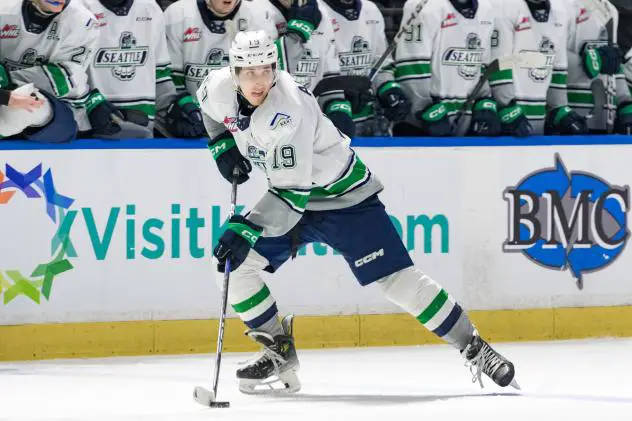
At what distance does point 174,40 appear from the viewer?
254 inches

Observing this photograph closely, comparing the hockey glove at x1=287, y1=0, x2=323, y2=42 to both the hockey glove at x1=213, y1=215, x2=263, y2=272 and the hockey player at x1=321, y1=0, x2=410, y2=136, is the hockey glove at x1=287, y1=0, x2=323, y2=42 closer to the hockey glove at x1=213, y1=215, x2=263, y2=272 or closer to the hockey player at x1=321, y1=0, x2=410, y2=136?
the hockey player at x1=321, y1=0, x2=410, y2=136

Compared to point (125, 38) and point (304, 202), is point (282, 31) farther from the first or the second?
point (304, 202)

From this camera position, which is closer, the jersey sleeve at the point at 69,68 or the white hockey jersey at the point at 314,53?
the jersey sleeve at the point at 69,68

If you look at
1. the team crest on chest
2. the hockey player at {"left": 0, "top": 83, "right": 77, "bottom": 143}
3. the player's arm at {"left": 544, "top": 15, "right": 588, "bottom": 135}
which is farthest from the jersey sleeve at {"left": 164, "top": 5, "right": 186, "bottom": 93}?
the player's arm at {"left": 544, "top": 15, "right": 588, "bottom": 135}

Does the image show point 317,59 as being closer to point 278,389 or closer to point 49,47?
point 49,47

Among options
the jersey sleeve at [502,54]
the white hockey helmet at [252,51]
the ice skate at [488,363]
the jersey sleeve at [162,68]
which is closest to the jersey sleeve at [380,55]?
the jersey sleeve at [502,54]

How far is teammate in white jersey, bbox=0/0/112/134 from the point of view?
19.6 feet

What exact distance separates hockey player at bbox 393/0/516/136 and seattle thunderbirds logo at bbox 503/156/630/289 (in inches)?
11.9

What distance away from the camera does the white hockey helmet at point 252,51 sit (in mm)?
4715

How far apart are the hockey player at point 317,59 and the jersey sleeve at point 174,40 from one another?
1.25 feet

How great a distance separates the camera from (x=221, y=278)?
5.18 meters

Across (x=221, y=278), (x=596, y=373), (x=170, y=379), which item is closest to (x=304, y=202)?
(x=221, y=278)

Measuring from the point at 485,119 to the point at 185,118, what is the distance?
138cm

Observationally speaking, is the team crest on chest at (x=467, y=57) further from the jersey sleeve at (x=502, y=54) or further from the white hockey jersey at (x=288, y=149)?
the white hockey jersey at (x=288, y=149)
